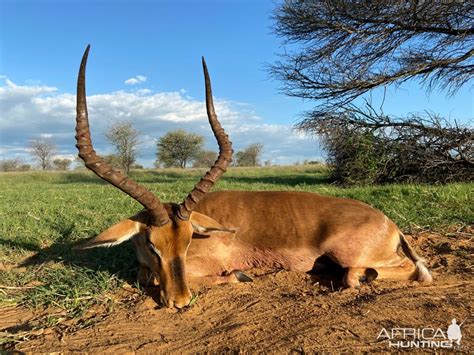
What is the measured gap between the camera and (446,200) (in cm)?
829

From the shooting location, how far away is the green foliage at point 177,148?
64125mm

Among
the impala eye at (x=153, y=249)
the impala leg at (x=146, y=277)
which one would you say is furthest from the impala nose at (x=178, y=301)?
the impala leg at (x=146, y=277)

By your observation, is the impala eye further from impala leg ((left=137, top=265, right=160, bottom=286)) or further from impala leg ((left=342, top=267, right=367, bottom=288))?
impala leg ((left=342, top=267, right=367, bottom=288))

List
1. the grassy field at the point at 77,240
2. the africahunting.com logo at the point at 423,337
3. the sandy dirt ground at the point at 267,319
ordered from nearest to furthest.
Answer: the africahunting.com logo at the point at 423,337
the sandy dirt ground at the point at 267,319
the grassy field at the point at 77,240

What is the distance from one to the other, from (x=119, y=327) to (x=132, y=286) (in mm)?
976

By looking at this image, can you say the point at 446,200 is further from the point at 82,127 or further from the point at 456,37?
the point at 456,37

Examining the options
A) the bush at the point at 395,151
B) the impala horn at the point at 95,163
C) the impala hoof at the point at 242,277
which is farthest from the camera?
the bush at the point at 395,151

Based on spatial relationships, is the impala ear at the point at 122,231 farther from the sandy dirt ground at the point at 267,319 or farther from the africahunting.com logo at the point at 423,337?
the africahunting.com logo at the point at 423,337

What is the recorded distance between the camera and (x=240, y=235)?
195 inches

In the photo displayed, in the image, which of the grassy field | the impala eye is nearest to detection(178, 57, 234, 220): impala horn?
the impala eye

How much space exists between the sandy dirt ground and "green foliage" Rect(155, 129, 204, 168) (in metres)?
60.6

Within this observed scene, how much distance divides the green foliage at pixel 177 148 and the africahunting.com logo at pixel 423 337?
203 feet

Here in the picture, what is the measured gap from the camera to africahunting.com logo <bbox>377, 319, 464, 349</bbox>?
113 inches

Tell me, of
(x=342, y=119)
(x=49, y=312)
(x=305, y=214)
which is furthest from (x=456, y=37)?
(x=49, y=312)
